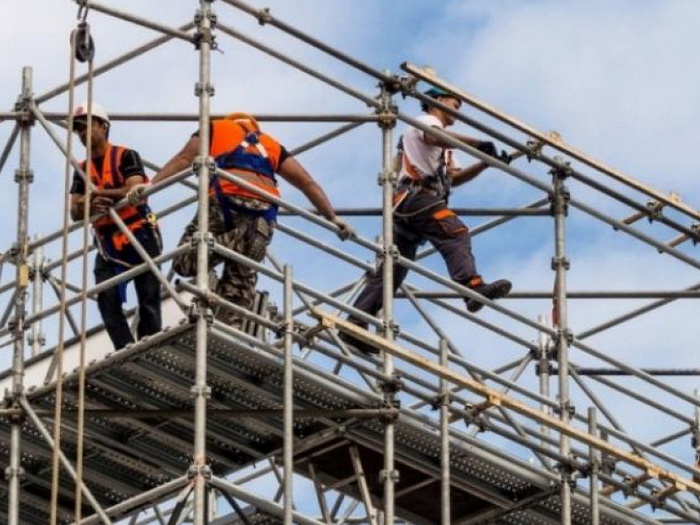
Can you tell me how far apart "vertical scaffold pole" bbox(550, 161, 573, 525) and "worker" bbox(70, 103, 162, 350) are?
380 cm

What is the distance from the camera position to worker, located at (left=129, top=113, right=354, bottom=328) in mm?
25969

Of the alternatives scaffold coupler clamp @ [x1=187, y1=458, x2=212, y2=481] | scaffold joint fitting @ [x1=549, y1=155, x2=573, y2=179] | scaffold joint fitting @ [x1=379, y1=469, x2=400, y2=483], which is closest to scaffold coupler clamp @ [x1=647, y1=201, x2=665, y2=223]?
scaffold joint fitting @ [x1=549, y1=155, x2=573, y2=179]

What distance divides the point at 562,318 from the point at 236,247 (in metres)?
3.67

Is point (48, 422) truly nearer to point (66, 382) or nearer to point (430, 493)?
point (66, 382)

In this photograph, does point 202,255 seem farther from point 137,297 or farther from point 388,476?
point 388,476

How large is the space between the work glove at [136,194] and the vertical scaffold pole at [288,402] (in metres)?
1.30

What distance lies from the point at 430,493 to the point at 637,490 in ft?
6.31

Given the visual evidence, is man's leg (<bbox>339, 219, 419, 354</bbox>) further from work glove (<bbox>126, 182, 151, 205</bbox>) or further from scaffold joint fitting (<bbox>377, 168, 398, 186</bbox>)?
work glove (<bbox>126, 182, 151, 205</bbox>)

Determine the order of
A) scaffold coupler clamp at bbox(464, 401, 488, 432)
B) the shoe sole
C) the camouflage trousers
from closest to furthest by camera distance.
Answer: the camouflage trousers, scaffold coupler clamp at bbox(464, 401, 488, 432), the shoe sole

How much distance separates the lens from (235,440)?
2683cm

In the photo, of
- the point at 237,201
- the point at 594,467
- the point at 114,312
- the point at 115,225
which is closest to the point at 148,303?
the point at 114,312

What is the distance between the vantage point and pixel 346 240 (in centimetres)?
2692

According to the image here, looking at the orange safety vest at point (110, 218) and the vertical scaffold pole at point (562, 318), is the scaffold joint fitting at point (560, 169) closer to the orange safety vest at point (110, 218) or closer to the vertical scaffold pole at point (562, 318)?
the vertical scaffold pole at point (562, 318)

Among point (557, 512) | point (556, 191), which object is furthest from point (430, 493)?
point (556, 191)
